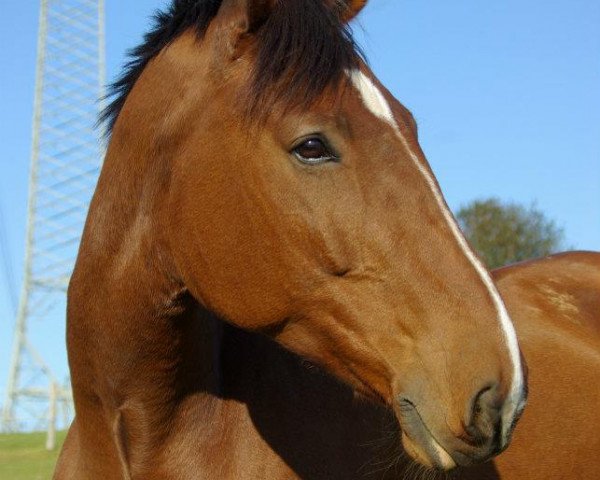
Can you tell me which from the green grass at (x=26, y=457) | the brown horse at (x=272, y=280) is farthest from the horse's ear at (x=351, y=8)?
the green grass at (x=26, y=457)

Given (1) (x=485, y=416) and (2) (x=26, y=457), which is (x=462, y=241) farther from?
(2) (x=26, y=457)

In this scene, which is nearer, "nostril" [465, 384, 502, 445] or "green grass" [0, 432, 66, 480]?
"nostril" [465, 384, 502, 445]

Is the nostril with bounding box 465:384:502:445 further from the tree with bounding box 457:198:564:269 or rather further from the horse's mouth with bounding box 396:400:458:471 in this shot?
the tree with bounding box 457:198:564:269

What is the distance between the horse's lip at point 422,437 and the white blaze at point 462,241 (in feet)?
0.61

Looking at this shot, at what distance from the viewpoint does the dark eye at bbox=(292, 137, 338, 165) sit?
101 inches

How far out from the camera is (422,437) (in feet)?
7.59

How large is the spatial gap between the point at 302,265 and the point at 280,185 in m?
0.28

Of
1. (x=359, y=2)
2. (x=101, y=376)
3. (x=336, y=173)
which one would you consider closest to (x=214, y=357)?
(x=101, y=376)

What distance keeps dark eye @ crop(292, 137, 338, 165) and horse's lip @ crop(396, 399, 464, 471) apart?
820 mm

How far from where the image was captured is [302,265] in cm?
259

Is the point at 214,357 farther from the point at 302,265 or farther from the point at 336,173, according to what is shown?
the point at 336,173

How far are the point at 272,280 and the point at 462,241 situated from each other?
26.0 inches

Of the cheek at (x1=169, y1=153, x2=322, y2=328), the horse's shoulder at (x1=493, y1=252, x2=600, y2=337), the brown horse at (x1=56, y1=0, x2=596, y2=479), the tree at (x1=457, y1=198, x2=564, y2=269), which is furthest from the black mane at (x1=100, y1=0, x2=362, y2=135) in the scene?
the tree at (x1=457, y1=198, x2=564, y2=269)

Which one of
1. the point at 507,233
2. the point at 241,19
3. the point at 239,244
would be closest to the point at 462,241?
the point at 239,244
